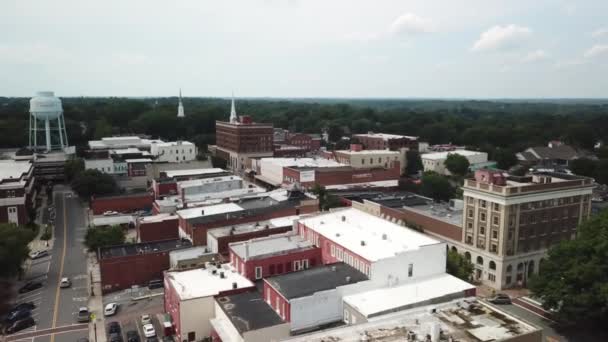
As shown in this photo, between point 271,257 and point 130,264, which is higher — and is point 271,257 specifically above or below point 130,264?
above

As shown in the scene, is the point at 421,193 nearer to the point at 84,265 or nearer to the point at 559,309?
the point at 559,309

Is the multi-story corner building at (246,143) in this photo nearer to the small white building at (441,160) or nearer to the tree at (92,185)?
the small white building at (441,160)

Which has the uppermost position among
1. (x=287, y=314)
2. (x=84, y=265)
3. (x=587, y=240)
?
(x=587, y=240)

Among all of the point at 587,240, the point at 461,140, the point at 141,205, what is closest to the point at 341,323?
the point at 587,240

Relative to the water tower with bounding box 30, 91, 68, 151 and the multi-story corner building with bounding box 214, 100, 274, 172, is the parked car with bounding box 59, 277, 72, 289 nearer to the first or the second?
the water tower with bounding box 30, 91, 68, 151

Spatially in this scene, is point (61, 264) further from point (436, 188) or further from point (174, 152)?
point (174, 152)

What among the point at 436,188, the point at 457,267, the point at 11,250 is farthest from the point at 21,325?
the point at 436,188
